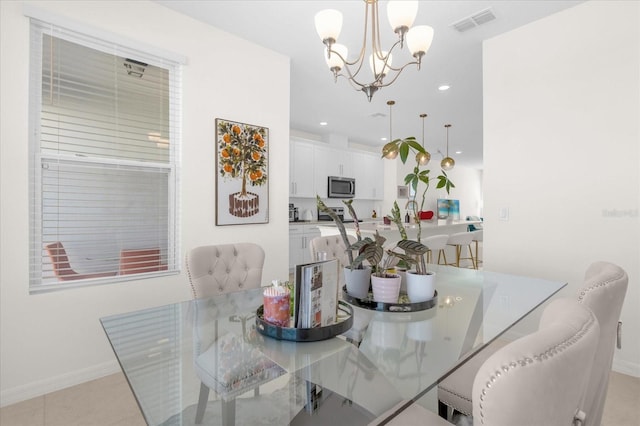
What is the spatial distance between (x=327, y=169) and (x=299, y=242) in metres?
1.58

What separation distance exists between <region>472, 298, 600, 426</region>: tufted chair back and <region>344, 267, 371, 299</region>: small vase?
944 millimetres

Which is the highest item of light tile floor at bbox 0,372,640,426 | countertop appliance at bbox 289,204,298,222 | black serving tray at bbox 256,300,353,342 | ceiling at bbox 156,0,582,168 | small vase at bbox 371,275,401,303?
ceiling at bbox 156,0,582,168

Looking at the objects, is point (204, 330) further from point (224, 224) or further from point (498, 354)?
point (224, 224)

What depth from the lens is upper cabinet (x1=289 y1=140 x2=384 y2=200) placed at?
5766mm

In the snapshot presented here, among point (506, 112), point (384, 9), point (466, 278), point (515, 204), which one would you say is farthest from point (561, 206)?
point (384, 9)

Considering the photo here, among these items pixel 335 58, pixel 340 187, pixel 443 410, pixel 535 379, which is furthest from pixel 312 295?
pixel 340 187

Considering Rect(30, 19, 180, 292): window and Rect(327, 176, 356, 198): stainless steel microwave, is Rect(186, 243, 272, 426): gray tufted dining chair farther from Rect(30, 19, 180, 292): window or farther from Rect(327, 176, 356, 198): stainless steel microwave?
Rect(327, 176, 356, 198): stainless steel microwave

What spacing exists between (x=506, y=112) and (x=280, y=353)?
2.81 m

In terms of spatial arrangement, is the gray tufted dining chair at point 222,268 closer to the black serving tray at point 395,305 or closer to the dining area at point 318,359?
the dining area at point 318,359

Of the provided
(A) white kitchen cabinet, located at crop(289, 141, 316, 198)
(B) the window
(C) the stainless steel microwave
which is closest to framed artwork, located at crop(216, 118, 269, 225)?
(B) the window

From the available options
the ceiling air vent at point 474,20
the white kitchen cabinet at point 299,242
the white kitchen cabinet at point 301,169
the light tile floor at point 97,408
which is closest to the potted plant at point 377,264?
the light tile floor at point 97,408

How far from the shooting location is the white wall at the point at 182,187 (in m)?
1.87

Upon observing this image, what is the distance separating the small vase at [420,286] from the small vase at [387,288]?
0.23ft

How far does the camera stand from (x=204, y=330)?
1.24 metres
